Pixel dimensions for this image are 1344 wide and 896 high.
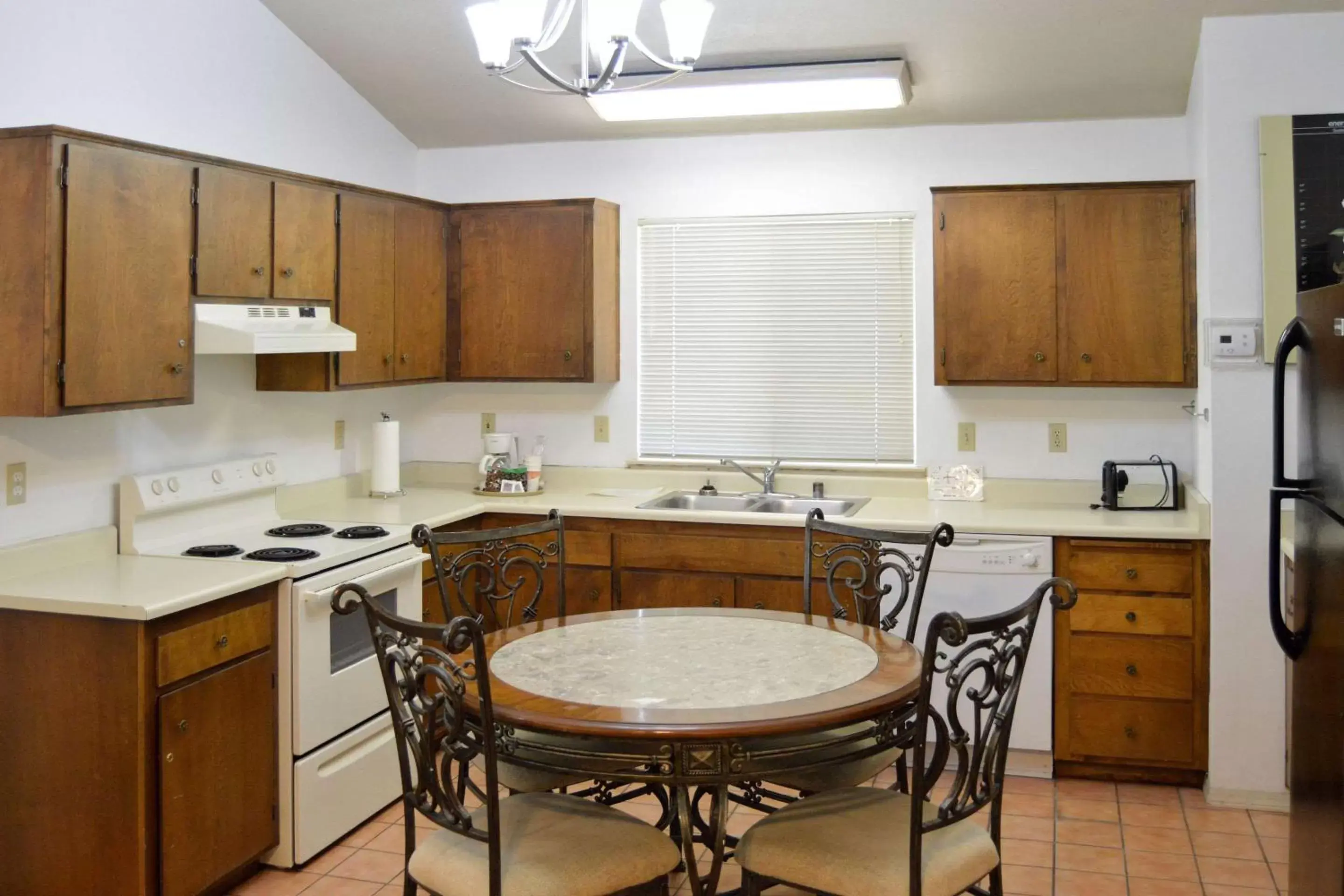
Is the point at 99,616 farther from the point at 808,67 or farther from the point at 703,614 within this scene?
the point at 808,67

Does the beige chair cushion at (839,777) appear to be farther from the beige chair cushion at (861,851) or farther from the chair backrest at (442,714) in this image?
the chair backrest at (442,714)

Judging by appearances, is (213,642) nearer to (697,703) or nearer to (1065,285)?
(697,703)

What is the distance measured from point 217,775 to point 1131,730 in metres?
2.78

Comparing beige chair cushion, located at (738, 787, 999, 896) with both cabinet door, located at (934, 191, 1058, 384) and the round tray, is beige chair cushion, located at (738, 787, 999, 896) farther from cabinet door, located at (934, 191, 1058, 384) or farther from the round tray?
the round tray

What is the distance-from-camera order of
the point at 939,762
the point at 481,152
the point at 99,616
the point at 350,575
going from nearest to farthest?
1. the point at 939,762
2. the point at 99,616
3. the point at 350,575
4. the point at 481,152

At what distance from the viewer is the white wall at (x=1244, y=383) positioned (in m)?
3.63

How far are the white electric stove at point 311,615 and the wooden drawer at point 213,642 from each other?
8 centimetres

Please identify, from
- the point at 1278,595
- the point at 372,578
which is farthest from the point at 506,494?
the point at 1278,595

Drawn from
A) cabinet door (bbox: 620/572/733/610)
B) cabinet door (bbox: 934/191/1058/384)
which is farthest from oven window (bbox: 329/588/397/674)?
cabinet door (bbox: 934/191/1058/384)

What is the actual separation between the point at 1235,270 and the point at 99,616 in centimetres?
334

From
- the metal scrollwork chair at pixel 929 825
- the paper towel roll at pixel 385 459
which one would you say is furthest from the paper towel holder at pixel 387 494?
the metal scrollwork chair at pixel 929 825

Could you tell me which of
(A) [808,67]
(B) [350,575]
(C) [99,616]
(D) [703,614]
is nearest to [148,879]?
(C) [99,616]

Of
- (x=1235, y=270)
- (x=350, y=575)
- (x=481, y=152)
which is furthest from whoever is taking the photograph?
(x=481, y=152)

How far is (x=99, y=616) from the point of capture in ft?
9.11
